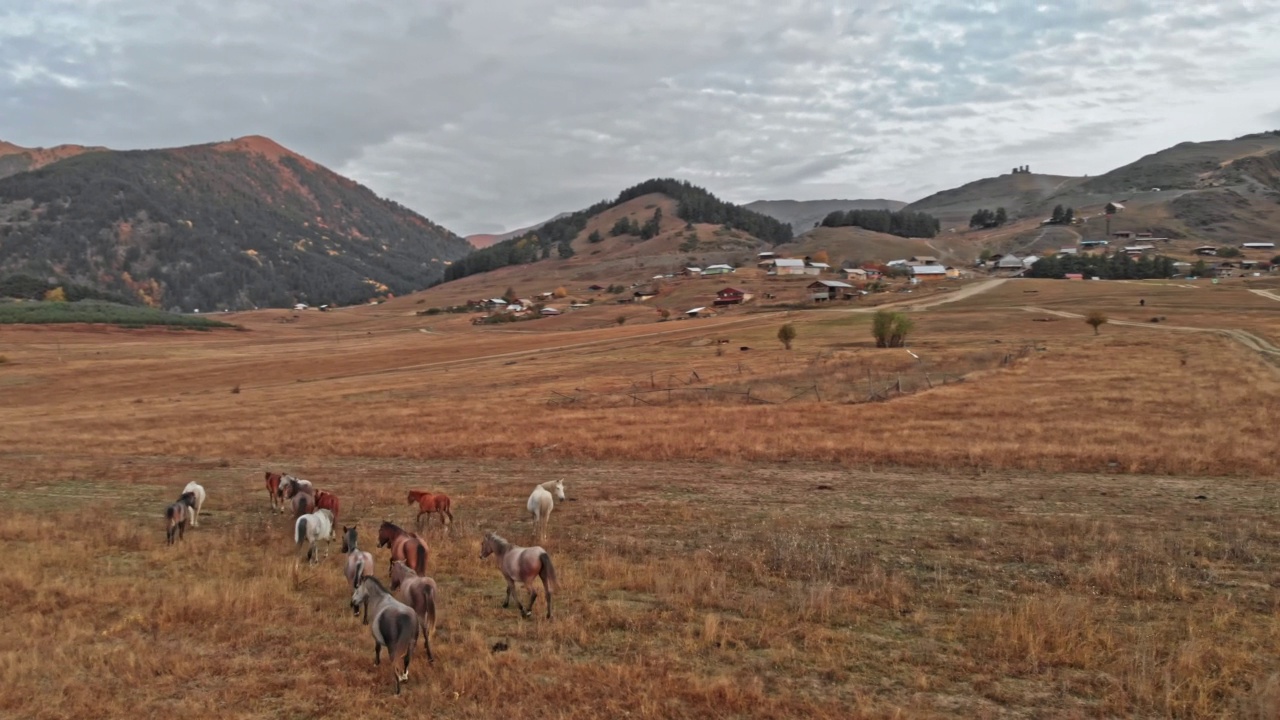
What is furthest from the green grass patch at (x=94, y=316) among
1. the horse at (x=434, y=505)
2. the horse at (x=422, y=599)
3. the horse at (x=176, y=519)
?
the horse at (x=422, y=599)

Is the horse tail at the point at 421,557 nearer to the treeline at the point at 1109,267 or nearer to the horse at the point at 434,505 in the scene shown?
the horse at the point at 434,505

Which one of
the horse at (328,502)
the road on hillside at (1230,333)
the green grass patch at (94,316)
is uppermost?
the green grass patch at (94,316)

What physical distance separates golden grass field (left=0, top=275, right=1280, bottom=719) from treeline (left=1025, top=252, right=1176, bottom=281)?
14410 centimetres

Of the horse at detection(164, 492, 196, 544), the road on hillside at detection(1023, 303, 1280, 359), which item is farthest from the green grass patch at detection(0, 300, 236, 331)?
the road on hillside at detection(1023, 303, 1280, 359)

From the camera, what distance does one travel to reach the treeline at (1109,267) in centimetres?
16725

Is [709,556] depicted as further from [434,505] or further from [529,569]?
[434,505]

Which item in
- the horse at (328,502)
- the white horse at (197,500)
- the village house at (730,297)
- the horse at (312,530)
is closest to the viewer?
the horse at (312,530)

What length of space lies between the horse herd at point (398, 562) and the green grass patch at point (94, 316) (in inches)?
6274

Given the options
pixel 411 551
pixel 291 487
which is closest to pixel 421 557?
pixel 411 551

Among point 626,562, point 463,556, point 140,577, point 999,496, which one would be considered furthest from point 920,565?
point 140,577

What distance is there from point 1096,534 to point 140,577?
20.2 metres

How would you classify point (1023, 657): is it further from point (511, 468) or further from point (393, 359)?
point (393, 359)

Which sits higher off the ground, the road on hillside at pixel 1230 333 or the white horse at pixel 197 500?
the white horse at pixel 197 500

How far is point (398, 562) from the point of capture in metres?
12.5
